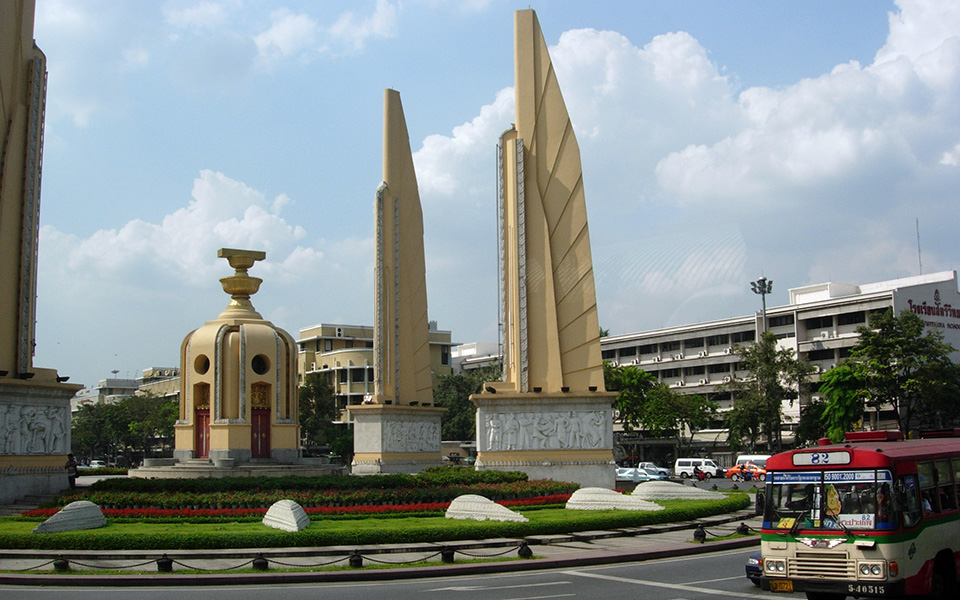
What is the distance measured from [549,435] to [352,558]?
14787mm

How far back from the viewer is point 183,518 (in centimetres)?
2127

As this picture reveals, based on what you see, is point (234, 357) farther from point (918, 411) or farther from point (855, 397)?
point (918, 411)

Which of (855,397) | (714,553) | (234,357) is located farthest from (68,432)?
(855,397)

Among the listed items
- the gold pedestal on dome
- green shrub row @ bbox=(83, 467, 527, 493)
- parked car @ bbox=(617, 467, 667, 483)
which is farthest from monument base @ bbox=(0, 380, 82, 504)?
parked car @ bbox=(617, 467, 667, 483)

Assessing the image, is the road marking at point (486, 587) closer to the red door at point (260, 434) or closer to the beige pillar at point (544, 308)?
the beige pillar at point (544, 308)

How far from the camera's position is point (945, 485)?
11883mm

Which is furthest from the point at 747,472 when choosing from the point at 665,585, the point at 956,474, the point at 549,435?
the point at 956,474

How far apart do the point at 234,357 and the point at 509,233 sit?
15.5 meters

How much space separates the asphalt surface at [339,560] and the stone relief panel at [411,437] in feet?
74.1

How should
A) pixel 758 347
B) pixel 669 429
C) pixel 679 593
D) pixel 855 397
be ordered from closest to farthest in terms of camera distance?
pixel 679 593 → pixel 855 397 → pixel 758 347 → pixel 669 429

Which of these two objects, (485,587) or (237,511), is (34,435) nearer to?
(237,511)

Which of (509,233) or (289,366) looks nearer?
(509,233)

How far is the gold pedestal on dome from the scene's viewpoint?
39.1 meters

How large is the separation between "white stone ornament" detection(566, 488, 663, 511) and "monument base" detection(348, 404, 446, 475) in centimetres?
1804
